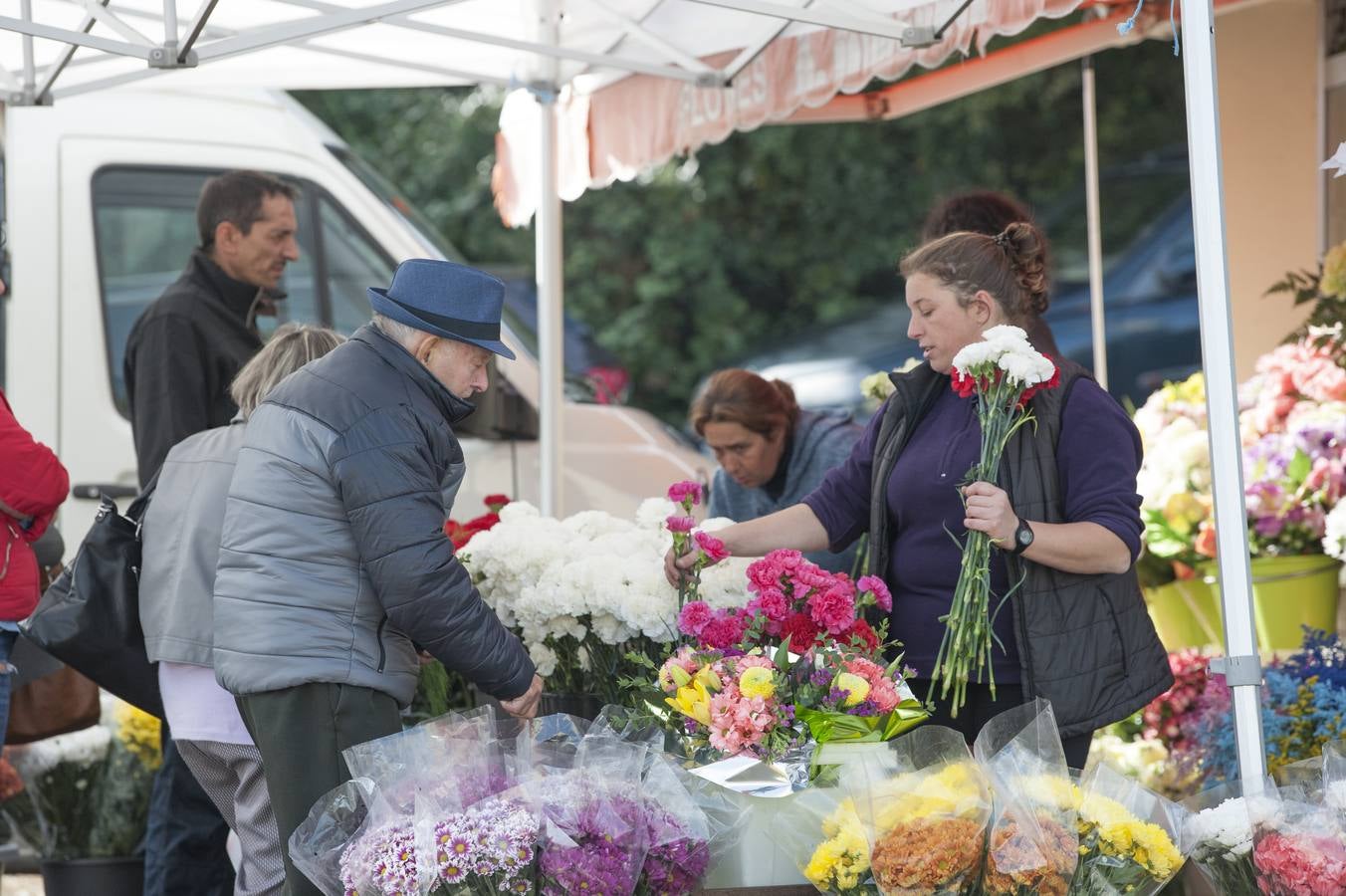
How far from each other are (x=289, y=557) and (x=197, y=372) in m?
1.43

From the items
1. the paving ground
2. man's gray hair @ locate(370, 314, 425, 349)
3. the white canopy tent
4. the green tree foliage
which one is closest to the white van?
the white canopy tent

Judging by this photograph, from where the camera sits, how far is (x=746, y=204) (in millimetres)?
13047

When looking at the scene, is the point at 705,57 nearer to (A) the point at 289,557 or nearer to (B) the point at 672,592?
(B) the point at 672,592

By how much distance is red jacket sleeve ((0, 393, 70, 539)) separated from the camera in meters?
3.25

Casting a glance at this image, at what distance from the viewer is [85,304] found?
4.98 metres

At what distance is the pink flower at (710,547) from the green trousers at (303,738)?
2.31 ft

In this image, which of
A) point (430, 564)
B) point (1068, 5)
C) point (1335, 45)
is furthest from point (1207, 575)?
point (430, 564)

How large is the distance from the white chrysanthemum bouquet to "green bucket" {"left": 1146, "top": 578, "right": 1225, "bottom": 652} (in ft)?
5.71

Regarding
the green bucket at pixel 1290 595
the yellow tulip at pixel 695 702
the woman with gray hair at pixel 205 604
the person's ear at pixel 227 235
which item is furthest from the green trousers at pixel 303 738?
the green bucket at pixel 1290 595

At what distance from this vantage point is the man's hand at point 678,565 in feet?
10.2

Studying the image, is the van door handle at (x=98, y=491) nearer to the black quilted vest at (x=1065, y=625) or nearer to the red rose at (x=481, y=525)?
the red rose at (x=481, y=525)

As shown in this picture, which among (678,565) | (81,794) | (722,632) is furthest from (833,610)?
(81,794)

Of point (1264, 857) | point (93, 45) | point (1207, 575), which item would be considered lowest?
point (1264, 857)

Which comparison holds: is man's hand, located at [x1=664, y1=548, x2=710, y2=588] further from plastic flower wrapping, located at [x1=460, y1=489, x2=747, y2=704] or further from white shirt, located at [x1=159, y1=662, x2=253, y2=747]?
white shirt, located at [x1=159, y1=662, x2=253, y2=747]
